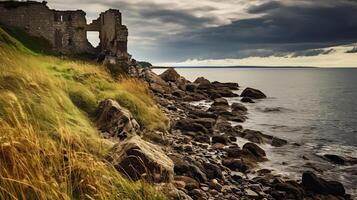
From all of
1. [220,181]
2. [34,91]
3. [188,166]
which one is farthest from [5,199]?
[220,181]

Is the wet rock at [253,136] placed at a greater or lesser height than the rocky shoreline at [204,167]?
lesser

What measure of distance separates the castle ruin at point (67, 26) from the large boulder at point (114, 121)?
2584 cm

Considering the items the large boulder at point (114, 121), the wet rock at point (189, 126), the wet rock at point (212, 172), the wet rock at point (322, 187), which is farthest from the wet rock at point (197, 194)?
the wet rock at point (189, 126)

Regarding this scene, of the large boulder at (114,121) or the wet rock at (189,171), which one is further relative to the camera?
the large boulder at (114,121)

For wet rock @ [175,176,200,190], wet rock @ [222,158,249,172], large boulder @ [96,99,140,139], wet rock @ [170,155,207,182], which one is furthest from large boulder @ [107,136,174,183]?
wet rock @ [222,158,249,172]

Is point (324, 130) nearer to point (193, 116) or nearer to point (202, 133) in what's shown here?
point (193, 116)

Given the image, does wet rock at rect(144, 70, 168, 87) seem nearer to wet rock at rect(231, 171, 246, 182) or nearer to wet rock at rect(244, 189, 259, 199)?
wet rock at rect(231, 171, 246, 182)

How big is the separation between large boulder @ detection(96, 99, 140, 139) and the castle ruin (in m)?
25.8

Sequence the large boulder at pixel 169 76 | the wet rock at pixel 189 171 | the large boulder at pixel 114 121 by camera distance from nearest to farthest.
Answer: the wet rock at pixel 189 171 → the large boulder at pixel 114 121 → the large boulder at pixel 169 76

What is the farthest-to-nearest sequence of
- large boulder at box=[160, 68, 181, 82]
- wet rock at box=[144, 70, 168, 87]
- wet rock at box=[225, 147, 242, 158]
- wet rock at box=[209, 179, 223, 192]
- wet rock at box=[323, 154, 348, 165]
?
large boulder at box=[160, 68, 181, 82] → wet rock at box=[144, 70, 168, 87] → wet rock at box=[323, 154, 348, 165] → wet rock at box=[225, 147, 242, 158] → wet rock at box=[209, 179, 223, 192]

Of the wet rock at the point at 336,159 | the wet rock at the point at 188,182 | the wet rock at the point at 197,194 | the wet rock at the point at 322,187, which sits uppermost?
the wet rock at the point at 188,182

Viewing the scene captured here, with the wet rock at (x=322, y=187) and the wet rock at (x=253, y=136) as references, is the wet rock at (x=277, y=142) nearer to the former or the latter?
the wet rock at (x=253, y=136)

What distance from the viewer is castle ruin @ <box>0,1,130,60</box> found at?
3831cm

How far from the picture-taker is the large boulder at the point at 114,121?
13.1 m
